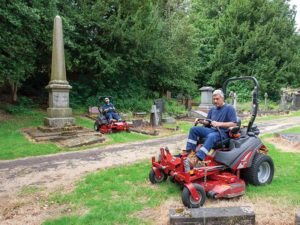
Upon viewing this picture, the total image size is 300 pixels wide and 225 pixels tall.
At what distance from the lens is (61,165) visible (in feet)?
18.0

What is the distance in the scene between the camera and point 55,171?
5047 mm

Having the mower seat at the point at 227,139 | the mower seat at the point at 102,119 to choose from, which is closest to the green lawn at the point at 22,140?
the mower seat at the point at 102,119

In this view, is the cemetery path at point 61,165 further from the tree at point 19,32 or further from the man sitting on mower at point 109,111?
the tree at point 19,32

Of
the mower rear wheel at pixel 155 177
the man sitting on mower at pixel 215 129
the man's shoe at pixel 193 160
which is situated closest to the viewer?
the man's shoe at pixel 193 160

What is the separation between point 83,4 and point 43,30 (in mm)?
4586

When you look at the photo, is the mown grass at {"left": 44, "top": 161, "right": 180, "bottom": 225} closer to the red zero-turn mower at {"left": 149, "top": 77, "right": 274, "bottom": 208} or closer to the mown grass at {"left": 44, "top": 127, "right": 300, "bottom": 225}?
the mown grass at {"left": 44, "top": 127, "right": 300, "bottom": 225}

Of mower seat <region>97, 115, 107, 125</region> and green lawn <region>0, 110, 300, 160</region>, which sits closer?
green lawn <region>0, 110, 300, 160</region>

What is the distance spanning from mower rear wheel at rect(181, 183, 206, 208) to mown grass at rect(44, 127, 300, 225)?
1.22ft

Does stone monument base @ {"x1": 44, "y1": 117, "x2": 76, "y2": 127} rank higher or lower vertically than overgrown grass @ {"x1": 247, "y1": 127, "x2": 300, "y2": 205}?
higher

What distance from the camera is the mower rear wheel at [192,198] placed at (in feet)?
10.5

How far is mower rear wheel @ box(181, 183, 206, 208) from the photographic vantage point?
320 centimetres

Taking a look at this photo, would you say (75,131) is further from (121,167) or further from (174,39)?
(174,39)

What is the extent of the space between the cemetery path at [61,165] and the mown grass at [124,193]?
0.49m

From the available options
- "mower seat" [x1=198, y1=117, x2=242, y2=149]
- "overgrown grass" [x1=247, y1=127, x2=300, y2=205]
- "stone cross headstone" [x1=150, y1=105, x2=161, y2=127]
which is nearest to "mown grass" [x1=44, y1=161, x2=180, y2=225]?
"mower seat" [x1=198, y1=117, x2=242, y2=149]
